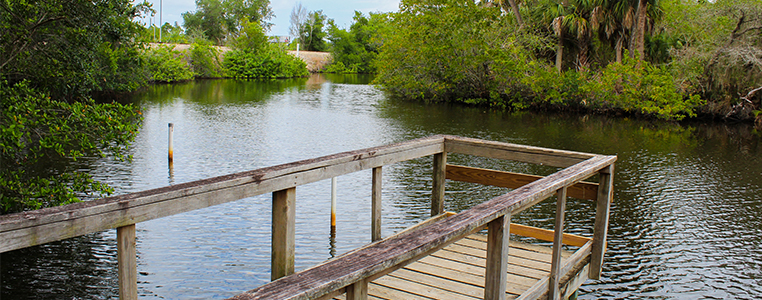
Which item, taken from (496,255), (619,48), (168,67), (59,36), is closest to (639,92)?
(619,48)

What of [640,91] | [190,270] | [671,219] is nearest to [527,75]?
[640,91]

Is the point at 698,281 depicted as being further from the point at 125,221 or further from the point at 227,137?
the point at 227,137

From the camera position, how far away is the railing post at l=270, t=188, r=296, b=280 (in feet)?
12.2

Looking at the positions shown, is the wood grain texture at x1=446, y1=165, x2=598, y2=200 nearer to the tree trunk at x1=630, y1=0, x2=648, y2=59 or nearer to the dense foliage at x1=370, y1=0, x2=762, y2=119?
the dense foliage at x1=370, y1=0, x2=762, y2=119

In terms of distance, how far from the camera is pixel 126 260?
287 centimetres

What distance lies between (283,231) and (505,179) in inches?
112

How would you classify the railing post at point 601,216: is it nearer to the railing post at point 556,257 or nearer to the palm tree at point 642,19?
the railing post at point 556,257

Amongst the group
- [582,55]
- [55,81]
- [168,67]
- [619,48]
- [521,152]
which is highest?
[619,48]

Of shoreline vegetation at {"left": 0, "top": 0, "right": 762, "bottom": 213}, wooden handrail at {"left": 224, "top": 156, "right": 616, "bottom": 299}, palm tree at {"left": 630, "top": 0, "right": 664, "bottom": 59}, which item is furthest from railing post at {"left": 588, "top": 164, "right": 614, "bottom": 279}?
palm tree at {"left": 630, "top": 0, "right": 664, "bottom": 59}

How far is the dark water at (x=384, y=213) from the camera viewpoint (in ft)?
24.7

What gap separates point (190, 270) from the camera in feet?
24.8

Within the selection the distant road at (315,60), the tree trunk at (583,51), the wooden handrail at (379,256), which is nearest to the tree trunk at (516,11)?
the tree trunk at (583,51)

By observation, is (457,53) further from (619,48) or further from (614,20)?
(619,48)

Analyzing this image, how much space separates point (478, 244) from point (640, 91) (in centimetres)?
2391
